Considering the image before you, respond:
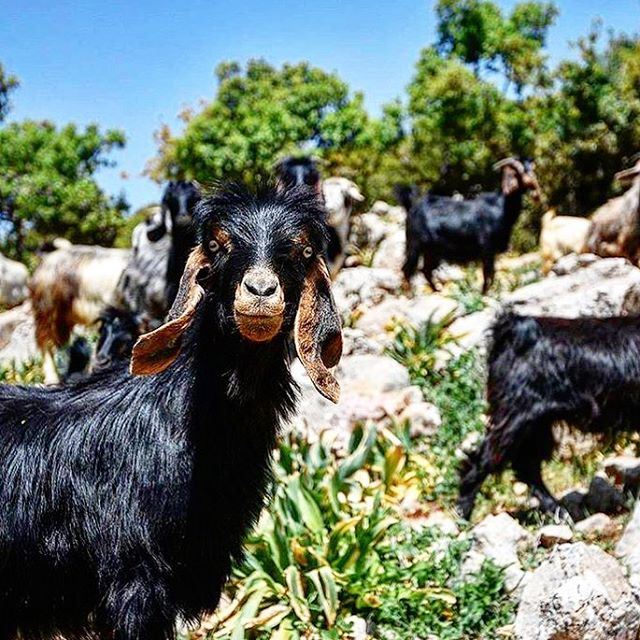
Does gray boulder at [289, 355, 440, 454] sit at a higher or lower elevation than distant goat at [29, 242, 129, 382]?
lower

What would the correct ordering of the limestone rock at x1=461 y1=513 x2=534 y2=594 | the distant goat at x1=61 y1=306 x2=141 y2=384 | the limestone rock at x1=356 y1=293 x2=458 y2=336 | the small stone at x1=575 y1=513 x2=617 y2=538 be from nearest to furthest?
the limestone rock at x1=461 y1=513 x2=534 y2=594, the small stone at x1=575 y1=513 x2=617 y2=538, the distant goat at x1=61 y1=306 x2=141 y2=384, the limestone rock at x1=356 y1=293 x2=458 y2=336

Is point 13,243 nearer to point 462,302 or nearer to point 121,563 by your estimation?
point 462,302

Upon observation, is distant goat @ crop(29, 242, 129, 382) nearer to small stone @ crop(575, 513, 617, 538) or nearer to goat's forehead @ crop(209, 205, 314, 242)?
small stone @ crop(575, 513, 617, 538)

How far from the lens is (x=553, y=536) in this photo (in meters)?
5.70

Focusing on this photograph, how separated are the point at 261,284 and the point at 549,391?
423 centimetres

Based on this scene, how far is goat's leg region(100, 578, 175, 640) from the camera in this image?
10.7 ft

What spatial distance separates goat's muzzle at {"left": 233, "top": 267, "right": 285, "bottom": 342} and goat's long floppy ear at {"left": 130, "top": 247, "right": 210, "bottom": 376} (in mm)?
272

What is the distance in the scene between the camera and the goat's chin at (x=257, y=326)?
294cm

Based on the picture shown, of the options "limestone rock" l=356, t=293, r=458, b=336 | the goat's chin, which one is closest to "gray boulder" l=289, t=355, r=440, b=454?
"limestone rock" l=356, t=293, r=458, b=336

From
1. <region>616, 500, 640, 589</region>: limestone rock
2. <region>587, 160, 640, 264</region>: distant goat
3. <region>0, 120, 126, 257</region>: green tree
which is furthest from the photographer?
<region>0, 120, 126, 257</region>: green tree

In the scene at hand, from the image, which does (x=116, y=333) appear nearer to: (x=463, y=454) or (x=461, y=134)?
(x=463, y=454)

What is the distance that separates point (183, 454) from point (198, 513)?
8.4 inches

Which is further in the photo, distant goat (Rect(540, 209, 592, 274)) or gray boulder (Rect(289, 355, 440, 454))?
distant goat (Rect(540, 209, 592, 274))

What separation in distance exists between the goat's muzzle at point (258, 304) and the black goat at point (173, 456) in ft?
0.55
